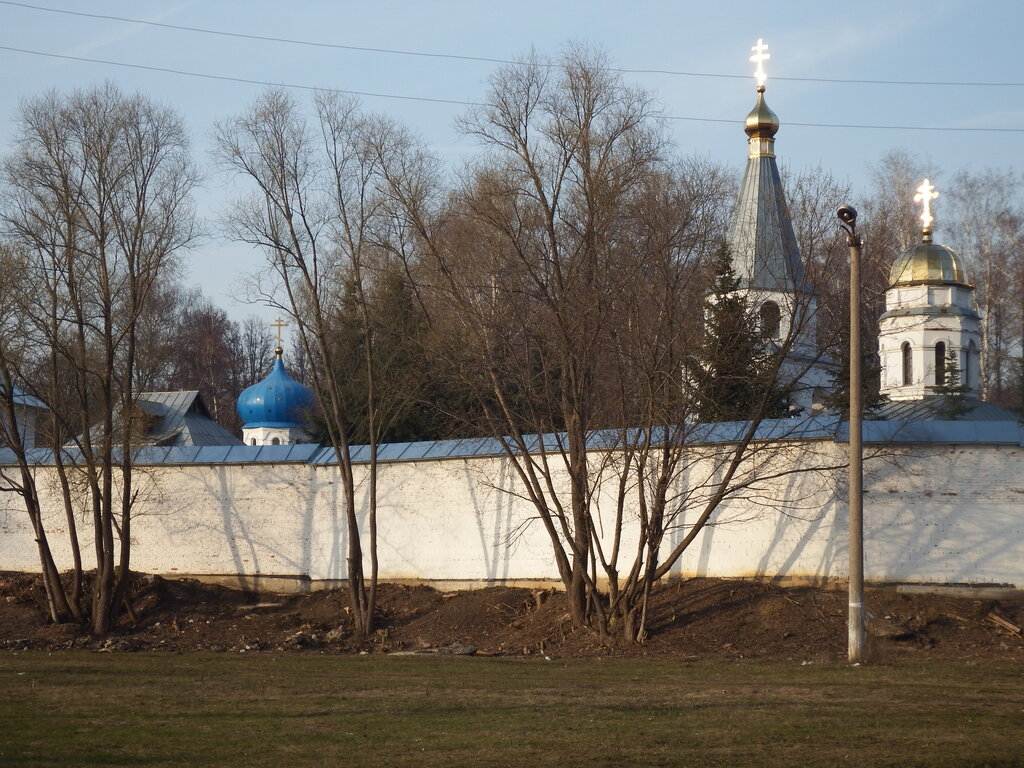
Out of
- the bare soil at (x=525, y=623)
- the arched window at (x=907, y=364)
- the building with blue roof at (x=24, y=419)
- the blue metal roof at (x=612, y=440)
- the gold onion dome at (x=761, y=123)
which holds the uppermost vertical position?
the gold onion dome at (x=761, y=123)

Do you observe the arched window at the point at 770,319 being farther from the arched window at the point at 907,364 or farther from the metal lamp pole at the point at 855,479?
the arched window at the point at 907,364

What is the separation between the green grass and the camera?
26.5ft

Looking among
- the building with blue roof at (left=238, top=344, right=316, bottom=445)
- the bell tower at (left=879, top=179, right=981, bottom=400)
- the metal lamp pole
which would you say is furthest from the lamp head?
the building with blue roof at (left=238, top=344, right=316, bottom=445)

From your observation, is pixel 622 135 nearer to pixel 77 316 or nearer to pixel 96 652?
pixel 77 316

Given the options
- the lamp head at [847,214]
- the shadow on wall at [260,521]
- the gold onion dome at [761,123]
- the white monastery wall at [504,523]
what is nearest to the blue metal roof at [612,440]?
the white monastery wall at [504,523]

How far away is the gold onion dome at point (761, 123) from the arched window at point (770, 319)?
60.8 feet

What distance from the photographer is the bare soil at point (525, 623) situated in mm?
14500

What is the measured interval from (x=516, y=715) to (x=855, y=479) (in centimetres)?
528

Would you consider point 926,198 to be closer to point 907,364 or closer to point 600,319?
point 907,364

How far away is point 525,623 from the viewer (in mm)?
17328

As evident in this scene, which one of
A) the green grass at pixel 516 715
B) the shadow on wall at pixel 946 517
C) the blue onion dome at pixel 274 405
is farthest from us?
the blue onion dome at pixel 274 405

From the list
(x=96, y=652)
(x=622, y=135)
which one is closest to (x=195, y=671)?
(x=96, y=652)

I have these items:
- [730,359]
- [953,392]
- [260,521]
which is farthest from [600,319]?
[953,392]

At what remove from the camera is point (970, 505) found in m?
15.5
